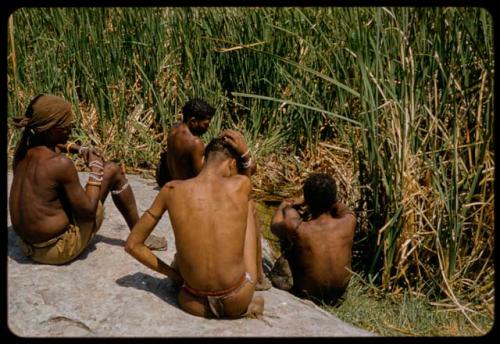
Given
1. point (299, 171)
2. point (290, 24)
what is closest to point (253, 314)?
point (299, 171)

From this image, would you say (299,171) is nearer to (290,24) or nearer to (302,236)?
(290,24)

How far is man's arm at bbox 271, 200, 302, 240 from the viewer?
4.61 m

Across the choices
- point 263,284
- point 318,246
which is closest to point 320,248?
point 318,246

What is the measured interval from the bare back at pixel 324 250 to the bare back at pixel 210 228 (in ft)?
2.61

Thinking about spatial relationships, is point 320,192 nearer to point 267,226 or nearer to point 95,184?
point 267,226

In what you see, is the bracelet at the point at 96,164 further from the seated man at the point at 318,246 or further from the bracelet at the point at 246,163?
the seated man at the point at 318,246

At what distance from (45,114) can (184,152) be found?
46.4 inches

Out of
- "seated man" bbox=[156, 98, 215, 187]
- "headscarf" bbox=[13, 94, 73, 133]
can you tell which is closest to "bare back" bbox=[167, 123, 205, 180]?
"seated man" bbox=[156, 98, 215, 187]

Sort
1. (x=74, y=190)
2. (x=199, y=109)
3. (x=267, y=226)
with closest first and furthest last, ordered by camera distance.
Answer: (x=74, y=190)
(x=199, y=109)
(x=267, y=226)

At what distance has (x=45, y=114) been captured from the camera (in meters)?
4.16

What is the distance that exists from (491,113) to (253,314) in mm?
1878

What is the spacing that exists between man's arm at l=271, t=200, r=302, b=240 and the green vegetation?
1.65ft

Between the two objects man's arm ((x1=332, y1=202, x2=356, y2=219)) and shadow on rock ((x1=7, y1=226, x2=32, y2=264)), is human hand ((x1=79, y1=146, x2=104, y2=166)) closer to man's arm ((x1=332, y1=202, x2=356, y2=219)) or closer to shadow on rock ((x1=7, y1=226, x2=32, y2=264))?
shadow on rock ((x1=7, y1=226, x2=32, y2=264))

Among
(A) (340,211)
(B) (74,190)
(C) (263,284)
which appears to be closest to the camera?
(B) (74,190)
